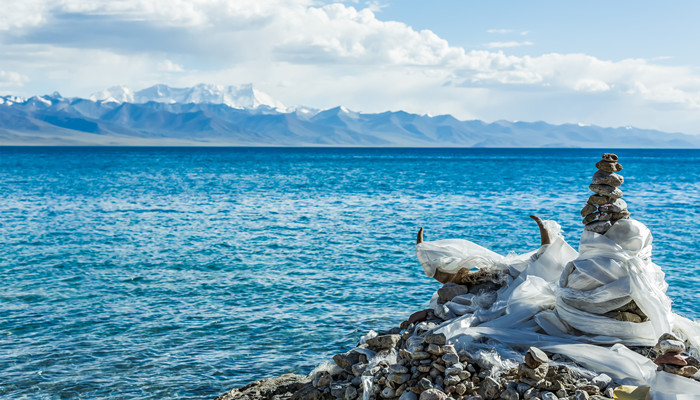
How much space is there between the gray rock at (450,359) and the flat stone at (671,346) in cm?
236

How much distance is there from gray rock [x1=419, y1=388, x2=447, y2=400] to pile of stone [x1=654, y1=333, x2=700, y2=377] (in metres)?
2.47

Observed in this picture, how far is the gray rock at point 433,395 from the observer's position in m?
8.07

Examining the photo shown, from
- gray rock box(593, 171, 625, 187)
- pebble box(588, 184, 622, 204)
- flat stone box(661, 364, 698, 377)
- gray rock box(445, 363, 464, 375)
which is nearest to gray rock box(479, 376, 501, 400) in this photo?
gray rock box(445, 363, 464, 375)

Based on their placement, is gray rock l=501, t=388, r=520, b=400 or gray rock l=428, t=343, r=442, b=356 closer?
gray rock l=501, t=388, r=520, b=400

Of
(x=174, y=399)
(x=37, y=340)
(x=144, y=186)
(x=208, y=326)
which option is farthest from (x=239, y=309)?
(x=144, y=186)

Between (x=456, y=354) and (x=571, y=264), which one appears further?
(x=571, y=264)

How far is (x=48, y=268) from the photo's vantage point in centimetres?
2127

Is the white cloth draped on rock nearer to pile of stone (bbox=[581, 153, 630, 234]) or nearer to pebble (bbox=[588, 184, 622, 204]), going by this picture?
pile of stone (bbox=[581, 153, 630, 234])

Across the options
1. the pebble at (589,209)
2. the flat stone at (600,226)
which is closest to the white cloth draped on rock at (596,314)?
the flat stone at (600,226)

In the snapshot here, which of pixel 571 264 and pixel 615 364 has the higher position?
pixel 571 264

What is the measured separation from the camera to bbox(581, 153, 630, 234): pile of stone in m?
9.32

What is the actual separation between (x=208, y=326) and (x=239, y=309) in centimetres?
148

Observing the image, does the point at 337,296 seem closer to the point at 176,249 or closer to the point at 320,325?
the point at 320,325

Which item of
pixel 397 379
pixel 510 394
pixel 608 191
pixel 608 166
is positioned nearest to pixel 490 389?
pixel 510 394
